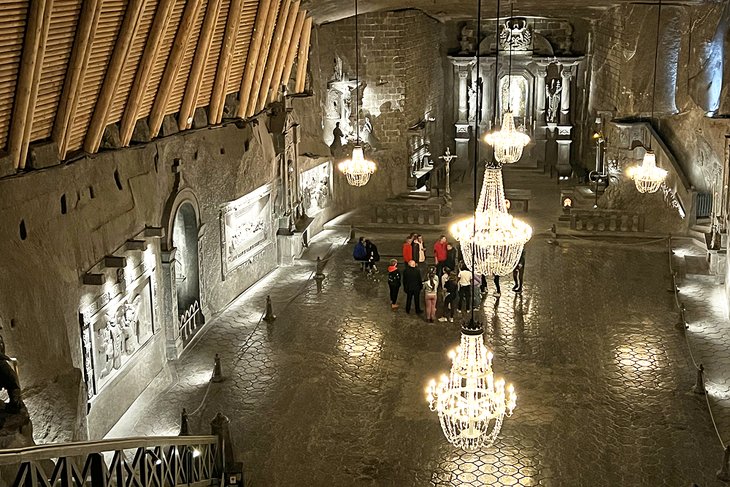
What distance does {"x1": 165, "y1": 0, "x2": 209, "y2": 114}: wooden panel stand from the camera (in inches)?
464

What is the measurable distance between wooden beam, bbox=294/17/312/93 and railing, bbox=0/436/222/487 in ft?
32.5

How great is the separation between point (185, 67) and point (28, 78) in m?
4.13

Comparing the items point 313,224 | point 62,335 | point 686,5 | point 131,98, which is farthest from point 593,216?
point 62,335

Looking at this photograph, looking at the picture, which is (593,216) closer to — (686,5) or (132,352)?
(686,5)

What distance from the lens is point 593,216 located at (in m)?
20.5

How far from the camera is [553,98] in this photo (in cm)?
2647

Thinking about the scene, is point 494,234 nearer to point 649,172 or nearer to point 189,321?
point 189,321

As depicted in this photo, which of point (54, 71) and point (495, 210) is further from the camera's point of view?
point (495, 210)

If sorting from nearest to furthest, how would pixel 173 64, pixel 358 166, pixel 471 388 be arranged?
1. pixel 471 388
2. pixel 173 64
3. pixel 358 166

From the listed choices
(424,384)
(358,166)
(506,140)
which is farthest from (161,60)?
(506,140)

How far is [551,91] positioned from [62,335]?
19.4 m

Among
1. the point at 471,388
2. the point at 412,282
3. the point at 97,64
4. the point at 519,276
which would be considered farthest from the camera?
the point at 519,276

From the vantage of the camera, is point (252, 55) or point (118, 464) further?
point (252, 55)

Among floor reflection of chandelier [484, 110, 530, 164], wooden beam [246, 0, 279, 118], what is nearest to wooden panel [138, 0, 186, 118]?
wooden beam [246, 0, 279, 118]
